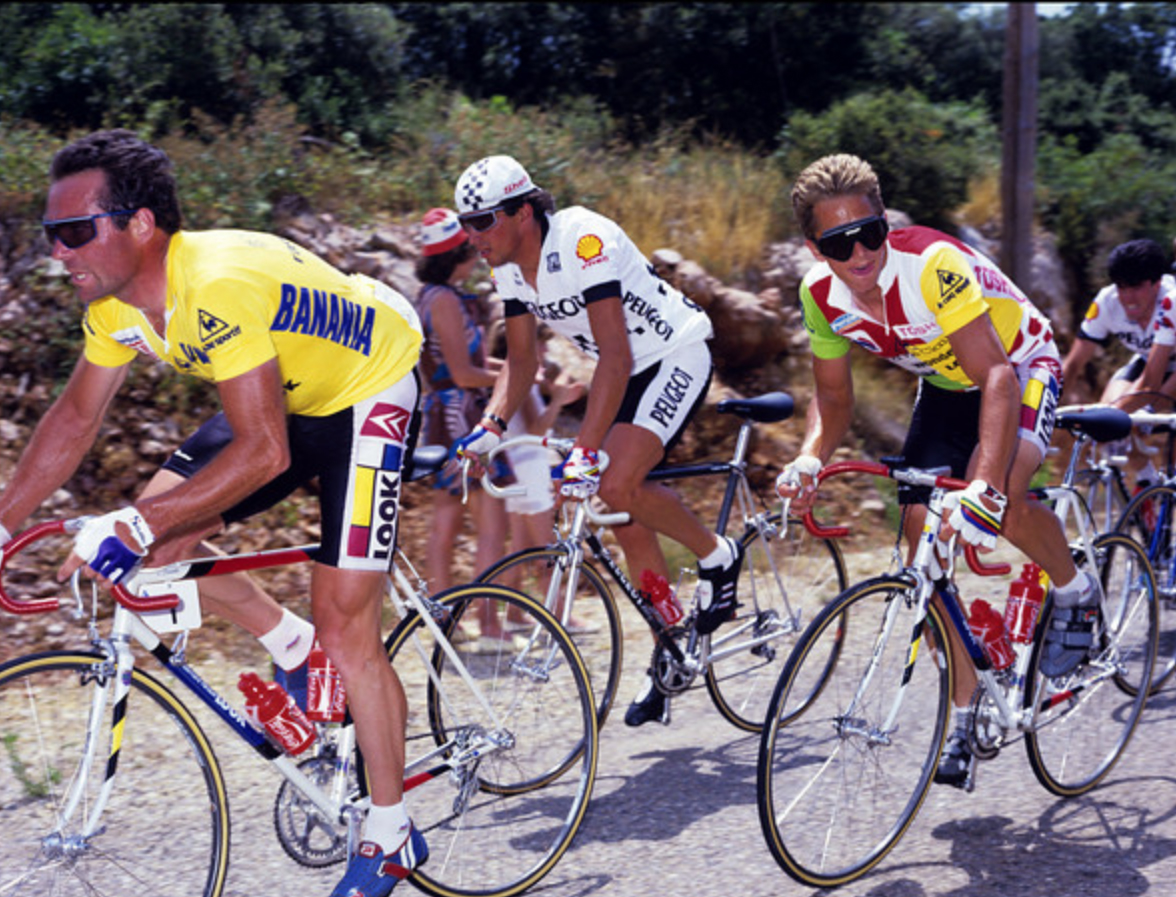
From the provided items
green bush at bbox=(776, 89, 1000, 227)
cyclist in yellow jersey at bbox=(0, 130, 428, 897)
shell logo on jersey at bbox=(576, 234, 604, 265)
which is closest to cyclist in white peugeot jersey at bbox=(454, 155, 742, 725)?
shell logo on jersey at bbox=(576, 234, 604, 265)

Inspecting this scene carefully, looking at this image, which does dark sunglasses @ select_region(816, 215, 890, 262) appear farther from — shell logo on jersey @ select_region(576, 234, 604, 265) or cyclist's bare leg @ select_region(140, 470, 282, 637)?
cyclist's bare leg @ select_region(140, 470, 282, 637)

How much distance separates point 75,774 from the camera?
3.21 m

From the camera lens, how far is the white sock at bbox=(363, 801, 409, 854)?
12.1 ft

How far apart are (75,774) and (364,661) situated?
2.64 feet

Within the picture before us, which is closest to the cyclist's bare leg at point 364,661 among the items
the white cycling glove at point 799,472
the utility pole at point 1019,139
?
the white cycling glove at point 799,472

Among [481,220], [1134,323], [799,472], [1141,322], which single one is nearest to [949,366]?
[799,472]

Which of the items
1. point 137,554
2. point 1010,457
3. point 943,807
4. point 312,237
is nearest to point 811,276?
point 1010,457

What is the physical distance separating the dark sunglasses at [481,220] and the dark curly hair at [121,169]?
5.25 feet

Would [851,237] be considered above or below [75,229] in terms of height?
below

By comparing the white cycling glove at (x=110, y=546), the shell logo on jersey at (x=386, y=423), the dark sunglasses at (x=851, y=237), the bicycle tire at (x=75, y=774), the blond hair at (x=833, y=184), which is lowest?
the bicycle tire at (x=75, y=774)

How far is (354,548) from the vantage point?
3637mm

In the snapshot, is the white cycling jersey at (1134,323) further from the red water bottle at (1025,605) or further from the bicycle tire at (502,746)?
the bicycle tire at (502,746)

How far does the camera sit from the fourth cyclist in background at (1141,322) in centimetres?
692

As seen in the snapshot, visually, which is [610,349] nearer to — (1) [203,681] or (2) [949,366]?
(2) [949,366]
